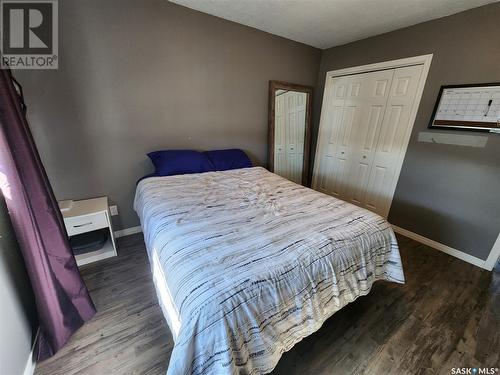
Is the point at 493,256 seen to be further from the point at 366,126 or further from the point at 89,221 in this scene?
the point at 89,221

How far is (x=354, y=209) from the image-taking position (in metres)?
1.60

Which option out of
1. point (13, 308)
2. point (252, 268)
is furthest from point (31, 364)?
point (252, 268)

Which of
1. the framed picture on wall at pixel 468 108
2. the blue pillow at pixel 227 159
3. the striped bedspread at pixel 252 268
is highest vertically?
the framed picture on wall at pixel 468 108

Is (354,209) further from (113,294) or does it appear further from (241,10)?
(241,10)

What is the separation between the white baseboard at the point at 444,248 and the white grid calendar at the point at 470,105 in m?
1.30

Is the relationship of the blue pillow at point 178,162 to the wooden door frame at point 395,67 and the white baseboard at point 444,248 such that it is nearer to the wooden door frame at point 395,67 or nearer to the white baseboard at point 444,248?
the wooden door frame at point 395,67

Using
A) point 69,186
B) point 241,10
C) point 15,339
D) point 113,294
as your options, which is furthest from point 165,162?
point 241,10

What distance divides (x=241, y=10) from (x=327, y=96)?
1.76 meters

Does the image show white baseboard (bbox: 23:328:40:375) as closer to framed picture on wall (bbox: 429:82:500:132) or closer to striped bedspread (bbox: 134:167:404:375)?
striped bedspread (bbox: 134:167:404:375)

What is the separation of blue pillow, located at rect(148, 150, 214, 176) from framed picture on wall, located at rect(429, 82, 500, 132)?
257 cm

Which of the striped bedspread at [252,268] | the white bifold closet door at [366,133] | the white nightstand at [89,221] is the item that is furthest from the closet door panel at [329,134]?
the white nightstand at [89,221]

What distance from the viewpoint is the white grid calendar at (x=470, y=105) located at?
188 centimetres

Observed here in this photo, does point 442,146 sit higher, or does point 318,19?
point 318,19

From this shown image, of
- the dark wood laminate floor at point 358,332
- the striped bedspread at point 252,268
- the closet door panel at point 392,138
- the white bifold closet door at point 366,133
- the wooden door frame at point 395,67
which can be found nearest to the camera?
the striped bedspread at point 252,268
